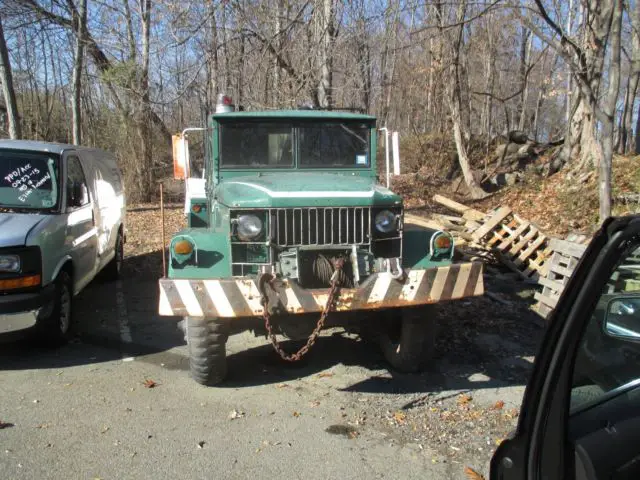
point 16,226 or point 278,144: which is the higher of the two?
point 278,144

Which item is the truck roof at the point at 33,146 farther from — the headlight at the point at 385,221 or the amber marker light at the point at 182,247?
the headlight at the point at 385,221

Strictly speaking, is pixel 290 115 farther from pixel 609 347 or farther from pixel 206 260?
pixel 609 347

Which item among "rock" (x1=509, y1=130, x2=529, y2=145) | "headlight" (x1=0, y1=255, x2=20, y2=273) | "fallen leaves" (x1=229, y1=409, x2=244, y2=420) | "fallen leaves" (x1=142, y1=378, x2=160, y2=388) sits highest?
"rock" (x1=509, y1=130, x2=529, y2=145)

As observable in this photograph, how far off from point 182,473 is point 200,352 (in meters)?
1.21

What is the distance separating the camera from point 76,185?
6.23 meters

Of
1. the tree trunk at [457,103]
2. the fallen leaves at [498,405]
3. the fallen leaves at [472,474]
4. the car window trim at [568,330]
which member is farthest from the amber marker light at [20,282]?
the tree trunk at [457,103]

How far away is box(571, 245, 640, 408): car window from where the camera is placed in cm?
167

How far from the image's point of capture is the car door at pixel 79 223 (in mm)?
5938

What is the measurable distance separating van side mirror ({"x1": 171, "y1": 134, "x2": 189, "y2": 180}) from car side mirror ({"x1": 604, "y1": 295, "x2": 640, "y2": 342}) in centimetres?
474

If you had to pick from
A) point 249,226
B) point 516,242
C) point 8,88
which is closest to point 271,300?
point 249,226

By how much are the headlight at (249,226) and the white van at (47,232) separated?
1.93 m

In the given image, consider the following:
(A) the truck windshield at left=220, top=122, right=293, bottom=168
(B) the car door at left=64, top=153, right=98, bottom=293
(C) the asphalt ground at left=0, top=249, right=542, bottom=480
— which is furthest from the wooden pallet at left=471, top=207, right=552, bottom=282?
(B) the car door at left=64, top=153, right=98, bottom=293

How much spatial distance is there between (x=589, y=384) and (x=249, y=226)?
10.5 feet

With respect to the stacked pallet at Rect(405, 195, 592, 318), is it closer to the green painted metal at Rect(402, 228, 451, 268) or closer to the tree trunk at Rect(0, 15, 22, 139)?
the green painted metal at Rect(402, 228, 451, 268)
